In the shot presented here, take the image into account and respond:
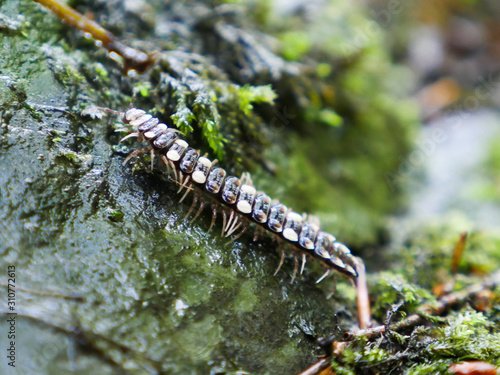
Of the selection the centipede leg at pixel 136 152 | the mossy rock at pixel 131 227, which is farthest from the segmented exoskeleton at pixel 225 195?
the mossy rock at pixel 131 227

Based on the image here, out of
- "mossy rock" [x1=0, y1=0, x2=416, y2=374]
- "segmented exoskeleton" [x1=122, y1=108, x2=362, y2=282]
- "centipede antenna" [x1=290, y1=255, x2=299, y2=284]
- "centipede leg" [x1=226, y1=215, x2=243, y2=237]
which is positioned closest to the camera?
"mossy rock" [x1=0, y1=0, x2=416, y2=374]

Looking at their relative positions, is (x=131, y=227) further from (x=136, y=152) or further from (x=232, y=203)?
(x=232, y=203)

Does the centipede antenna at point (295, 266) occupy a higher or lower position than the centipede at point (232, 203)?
lower

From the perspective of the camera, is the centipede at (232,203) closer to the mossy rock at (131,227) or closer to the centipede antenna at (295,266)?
the centipede antenna at (295,266)

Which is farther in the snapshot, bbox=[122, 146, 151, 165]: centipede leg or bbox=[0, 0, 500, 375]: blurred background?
bbox=[122, 146, 151, 165]: centipede leg

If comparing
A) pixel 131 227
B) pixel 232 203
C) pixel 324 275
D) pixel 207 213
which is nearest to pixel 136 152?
pixel 131 227

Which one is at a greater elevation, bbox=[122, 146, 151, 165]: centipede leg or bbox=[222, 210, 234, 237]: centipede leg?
bbox=[122, 146, 151, 165]: centipede leg

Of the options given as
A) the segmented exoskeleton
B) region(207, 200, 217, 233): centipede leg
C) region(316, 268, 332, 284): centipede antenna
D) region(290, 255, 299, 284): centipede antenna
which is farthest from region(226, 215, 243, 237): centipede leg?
region(316, 268, 332, 284): centipede antenna

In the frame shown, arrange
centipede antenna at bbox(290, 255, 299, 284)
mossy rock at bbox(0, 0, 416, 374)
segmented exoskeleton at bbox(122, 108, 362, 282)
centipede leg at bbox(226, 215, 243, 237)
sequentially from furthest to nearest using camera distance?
centipede antenna at bbox(290, 255, 299, 284), centipede leg at bbox(226, 215, 243, 237), segmented exoskeleton at bbox(122, 108, 362, 282), mossy rock at bbox(0, 0, 416, 374)

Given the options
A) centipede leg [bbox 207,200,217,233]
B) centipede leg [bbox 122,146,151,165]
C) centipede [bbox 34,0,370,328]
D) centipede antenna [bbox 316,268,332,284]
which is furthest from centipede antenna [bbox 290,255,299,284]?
centipede leg [bbox 122,146,151,165]

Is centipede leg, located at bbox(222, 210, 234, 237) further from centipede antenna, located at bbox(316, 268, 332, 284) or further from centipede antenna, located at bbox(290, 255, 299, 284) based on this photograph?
centipede antenna, located at bbox(316, 268, 332, 284)
